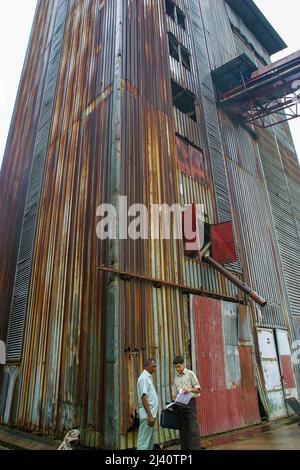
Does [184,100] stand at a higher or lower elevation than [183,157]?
higher

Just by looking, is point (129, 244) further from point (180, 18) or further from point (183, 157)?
point (180, 18)

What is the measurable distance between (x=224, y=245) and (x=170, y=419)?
6118 mm

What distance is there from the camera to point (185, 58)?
47.5 ft

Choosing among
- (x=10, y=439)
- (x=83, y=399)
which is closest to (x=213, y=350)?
(x=83, y=399)

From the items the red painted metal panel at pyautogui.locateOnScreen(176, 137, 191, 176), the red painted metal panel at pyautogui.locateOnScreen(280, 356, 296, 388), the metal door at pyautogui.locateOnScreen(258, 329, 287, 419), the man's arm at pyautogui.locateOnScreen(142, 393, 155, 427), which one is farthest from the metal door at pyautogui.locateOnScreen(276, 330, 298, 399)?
the man's arm at pyautogui.locateOnScreen(142, 393, 155, 427)

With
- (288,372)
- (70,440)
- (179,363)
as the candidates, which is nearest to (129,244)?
(179,363)

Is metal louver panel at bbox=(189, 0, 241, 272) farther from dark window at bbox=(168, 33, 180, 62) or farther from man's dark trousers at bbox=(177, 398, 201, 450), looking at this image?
man's dark trousers at bbox=(177, 398, 201, 450)

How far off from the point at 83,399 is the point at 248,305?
250 inches

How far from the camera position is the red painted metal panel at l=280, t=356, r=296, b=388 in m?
12.1

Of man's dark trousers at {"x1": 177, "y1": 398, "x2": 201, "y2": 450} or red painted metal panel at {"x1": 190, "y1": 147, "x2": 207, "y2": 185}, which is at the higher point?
red painted metal panel at {"x1": 190, "y1": 147, "x2": 207, "y2": 185}

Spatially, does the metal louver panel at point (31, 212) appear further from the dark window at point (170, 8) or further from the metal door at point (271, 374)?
the metal door at point (271, 374)

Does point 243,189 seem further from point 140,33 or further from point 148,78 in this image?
point 140,33

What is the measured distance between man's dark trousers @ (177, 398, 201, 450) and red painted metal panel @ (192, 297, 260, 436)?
255cm

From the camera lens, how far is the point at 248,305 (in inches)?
444
